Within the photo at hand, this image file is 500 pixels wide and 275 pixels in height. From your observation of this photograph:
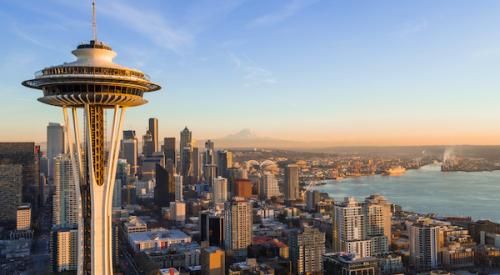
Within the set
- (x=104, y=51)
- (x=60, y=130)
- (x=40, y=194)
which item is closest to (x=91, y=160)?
(x=104, y=51)

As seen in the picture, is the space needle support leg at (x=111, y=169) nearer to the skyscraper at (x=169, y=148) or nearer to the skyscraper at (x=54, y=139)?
the skyscraper at (x=54, y=139)

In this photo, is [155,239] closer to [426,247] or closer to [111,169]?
[426,247]

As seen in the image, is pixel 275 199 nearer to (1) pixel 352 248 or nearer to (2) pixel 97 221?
(1) pixel 352 248

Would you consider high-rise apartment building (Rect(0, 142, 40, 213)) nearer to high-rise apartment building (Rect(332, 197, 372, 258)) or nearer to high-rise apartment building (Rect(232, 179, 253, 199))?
high-rise apartment building (Rect(232, 179, 253, 199))

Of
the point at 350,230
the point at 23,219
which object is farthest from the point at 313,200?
the point at 23,219

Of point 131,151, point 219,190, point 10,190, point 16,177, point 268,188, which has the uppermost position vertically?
point 131,151

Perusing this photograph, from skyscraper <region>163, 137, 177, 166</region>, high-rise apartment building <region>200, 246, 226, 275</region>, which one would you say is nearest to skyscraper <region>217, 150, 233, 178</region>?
skyscraper <region>163, 137, 177, 166</region>
